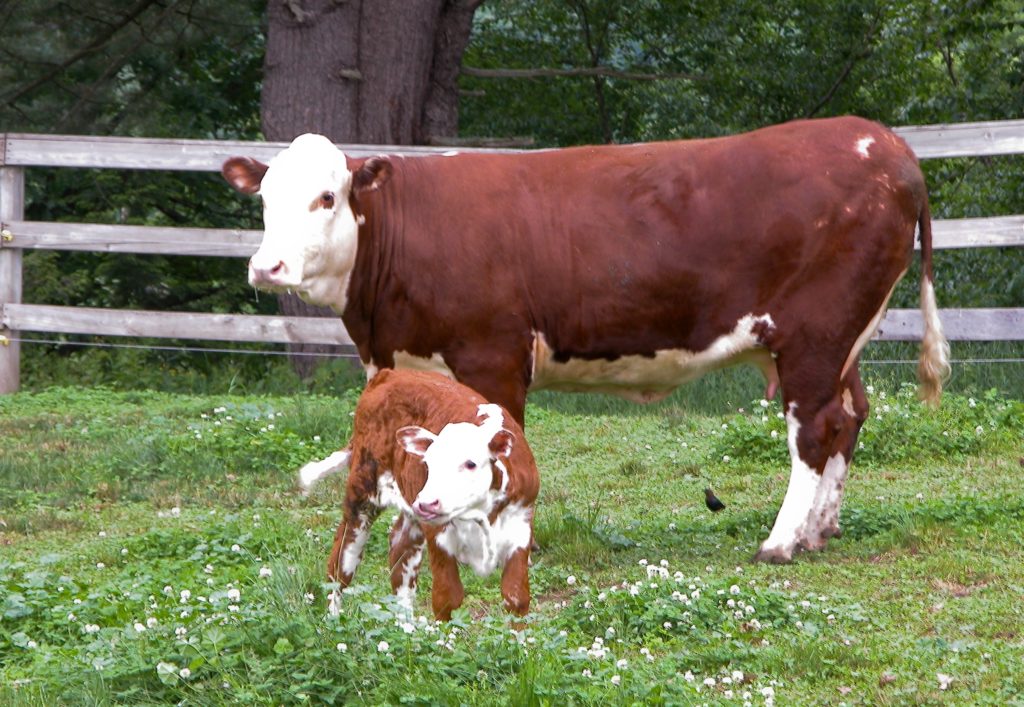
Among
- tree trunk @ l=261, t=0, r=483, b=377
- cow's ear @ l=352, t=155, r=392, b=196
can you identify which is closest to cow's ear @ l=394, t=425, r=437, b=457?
cow's ear @ l=352, t=155, r=392, b=196

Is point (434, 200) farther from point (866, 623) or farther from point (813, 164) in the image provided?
point (866, 623)

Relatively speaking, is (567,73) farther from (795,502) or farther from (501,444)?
(501,444)

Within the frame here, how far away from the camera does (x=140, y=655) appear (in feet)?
14.7

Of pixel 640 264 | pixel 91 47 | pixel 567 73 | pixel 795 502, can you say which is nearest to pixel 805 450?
pixel 795 502

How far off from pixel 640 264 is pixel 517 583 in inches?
84.7

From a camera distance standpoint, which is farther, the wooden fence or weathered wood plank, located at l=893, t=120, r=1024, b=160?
the wooden fence

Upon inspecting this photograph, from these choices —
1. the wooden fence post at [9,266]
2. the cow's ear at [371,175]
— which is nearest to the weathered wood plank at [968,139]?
the cow's ear at [371,175]

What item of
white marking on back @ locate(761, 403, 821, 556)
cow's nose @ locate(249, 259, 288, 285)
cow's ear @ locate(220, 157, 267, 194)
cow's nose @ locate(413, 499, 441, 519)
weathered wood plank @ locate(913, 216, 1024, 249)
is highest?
cow's ear @ locate(220, 157, 267, 194)

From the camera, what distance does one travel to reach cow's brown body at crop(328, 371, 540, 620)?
17.5 ft

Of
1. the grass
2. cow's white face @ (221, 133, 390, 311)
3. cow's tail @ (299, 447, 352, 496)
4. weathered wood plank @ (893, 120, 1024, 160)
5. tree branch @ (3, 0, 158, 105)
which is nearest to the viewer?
the grass

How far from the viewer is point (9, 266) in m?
11.9

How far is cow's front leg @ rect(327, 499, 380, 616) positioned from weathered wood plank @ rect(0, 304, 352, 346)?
18.8ft

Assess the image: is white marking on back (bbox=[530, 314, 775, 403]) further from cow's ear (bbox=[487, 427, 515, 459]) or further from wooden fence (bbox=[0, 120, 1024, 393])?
wooden fence (bbox=[0, 120, 1024, 393])

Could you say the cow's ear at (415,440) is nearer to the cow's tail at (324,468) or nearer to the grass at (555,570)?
the grass at (555,570)
